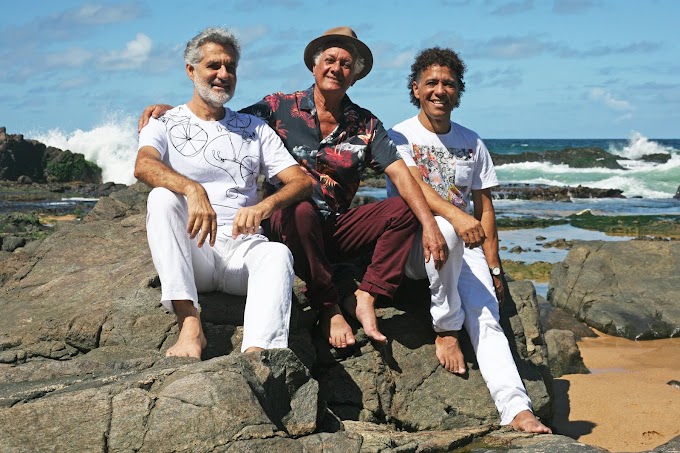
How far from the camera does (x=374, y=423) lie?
17.1ft

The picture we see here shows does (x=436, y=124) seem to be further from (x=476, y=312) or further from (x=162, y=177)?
(x=162, y=177)

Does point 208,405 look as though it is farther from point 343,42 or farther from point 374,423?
point 343,42

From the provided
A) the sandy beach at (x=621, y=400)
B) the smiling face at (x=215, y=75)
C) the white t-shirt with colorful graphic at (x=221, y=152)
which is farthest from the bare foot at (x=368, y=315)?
the sandy beach at (x=621, y=400)

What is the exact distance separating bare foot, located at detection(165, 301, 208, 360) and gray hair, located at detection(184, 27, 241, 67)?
1.54 metres

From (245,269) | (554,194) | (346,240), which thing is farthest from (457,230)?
(554,194)

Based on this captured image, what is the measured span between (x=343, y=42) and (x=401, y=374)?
2.14 metres

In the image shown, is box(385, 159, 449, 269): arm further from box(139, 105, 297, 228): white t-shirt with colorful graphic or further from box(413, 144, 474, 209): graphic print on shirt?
box(139, 105, 297, 228): white t-shirt with colorful graphic

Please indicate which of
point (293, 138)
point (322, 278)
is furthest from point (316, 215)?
point (293, 138)

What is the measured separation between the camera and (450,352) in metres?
5.43

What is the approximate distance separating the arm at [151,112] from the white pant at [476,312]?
5.88ft

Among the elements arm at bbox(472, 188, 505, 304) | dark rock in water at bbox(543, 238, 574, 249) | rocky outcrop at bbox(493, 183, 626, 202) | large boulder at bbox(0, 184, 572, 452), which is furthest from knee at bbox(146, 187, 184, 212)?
rocky outcrop at bbox(493, 183, 626, 202)

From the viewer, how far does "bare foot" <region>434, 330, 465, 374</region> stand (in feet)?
17.8

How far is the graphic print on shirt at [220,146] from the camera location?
5.25 m

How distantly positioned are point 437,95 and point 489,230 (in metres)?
0.97
